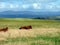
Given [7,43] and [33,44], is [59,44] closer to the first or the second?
[33,44]

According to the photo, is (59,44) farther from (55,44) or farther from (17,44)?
(17,44)

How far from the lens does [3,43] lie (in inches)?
811

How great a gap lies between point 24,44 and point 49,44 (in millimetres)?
2351

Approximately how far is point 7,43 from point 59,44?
5.01 meters

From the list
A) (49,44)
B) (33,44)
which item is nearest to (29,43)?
(33,44)

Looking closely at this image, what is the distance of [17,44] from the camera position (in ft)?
65.0

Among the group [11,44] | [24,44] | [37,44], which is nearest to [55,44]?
[37,44]

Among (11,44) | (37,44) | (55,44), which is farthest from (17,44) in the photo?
(55,44)

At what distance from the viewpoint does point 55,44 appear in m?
20.1

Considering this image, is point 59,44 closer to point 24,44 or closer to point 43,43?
point 43,43

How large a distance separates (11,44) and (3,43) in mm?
1138

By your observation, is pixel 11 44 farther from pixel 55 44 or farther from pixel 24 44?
pixel 55 44

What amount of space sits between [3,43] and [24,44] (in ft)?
7.12

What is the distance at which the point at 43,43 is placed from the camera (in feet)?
67.3
